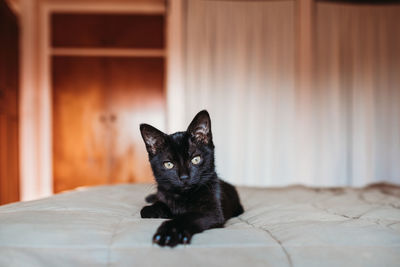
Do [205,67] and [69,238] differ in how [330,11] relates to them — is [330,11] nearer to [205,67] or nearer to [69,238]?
[205,67]

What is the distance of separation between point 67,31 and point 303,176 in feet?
10.3

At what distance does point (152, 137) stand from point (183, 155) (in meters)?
0.16

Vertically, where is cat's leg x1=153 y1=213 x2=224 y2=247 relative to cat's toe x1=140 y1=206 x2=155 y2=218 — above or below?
above

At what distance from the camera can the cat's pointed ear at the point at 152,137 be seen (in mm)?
1256

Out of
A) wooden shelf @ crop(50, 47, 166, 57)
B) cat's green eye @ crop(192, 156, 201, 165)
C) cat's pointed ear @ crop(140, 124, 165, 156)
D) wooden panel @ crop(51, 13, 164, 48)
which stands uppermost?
wooden panel @ crop(51, 13, 164, 48)

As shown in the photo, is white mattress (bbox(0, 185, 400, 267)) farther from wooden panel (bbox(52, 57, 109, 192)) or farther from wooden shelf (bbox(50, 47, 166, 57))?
wooden shelf (bbox(50, 47, 166, 57))

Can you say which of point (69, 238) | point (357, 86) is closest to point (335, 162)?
point (357, 86)

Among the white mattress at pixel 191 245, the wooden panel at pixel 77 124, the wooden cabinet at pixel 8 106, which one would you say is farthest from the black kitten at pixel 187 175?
the wooden panel at pixel 77 124

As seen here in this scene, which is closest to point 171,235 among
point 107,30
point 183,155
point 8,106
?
point 183,155

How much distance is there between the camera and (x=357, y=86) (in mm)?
3447

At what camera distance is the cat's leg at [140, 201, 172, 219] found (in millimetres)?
1098

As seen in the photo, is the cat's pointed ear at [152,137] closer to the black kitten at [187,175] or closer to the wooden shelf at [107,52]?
the black kitten at [187,175]

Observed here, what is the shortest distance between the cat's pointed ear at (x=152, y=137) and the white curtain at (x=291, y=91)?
82.6 inches

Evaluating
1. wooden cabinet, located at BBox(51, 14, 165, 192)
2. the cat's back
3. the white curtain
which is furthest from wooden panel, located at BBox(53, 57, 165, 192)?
the cat's back
